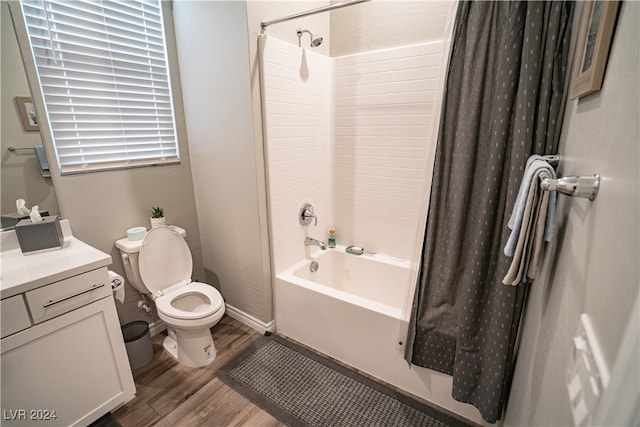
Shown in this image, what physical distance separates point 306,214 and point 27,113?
166 cm

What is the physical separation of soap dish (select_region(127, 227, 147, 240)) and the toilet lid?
104 millimetres

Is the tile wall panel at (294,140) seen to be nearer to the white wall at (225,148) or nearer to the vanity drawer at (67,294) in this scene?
the white wall at (225,148)

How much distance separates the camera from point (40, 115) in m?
1.54

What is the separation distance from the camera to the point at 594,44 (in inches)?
27.6

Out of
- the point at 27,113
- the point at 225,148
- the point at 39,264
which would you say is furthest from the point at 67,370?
the point at 225,148

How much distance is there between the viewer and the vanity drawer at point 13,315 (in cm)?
113

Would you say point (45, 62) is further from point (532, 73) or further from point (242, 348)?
point (532, 73)

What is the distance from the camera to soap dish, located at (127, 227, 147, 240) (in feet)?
6.26

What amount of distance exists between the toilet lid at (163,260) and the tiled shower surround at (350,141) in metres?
0.65

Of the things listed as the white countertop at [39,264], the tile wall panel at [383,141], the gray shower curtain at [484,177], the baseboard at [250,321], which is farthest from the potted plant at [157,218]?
the gray shower curtain at [484,177]

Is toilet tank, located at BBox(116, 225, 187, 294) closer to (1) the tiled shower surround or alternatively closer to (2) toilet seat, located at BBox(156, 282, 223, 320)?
(2) toilet seat, located at BBox(156, 282, 223, 320)

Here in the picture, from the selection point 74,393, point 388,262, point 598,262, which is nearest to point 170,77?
point 74,393

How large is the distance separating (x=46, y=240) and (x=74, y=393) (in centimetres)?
75

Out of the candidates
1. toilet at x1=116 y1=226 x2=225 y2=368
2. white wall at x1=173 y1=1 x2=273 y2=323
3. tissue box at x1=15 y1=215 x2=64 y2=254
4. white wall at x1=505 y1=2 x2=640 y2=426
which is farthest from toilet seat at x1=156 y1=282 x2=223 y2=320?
white wall at x1=505 y1=2 x2=640 y2=426
